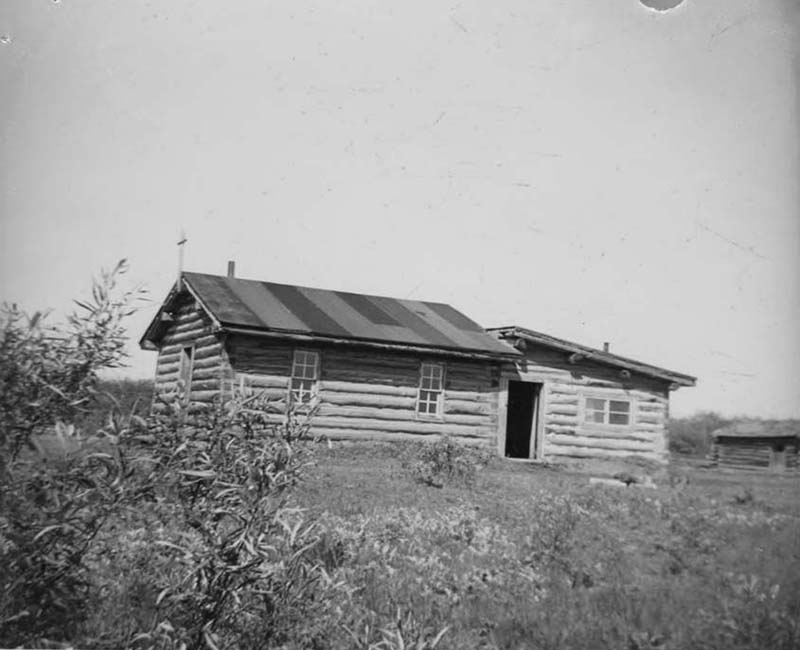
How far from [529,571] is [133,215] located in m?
3.60

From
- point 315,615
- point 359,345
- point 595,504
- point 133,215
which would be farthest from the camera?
point 359,345

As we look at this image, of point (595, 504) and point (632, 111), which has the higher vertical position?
point (632, 111)

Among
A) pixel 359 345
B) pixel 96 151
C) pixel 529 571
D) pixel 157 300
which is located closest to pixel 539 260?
pixel 359 345

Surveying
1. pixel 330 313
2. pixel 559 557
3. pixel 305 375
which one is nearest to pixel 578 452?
pixel 559 557

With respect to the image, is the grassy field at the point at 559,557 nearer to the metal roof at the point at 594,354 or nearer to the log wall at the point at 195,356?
the metal roof at the point at 594,354

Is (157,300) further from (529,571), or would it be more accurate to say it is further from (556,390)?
(556,390)

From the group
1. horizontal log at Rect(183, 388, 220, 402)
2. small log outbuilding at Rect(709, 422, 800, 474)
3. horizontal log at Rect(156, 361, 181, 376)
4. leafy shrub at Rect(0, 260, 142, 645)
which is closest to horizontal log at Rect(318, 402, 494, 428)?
horizontal log at Rect(156, 361, 181, 376)

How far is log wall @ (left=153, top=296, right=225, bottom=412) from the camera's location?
13.4ft

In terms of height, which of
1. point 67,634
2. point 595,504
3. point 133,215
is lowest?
point 67,634

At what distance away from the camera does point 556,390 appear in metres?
7.36

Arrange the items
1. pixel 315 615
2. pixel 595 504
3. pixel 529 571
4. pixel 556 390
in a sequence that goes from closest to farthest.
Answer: pixel 315 615 → pixel 529 571 → pixel 595 504 → pixel 556 390

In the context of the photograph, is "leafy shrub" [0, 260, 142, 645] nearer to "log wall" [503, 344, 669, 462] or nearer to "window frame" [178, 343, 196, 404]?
"window frame" [178, 343, 196, 404]

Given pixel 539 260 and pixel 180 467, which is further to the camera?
pixel 539 260

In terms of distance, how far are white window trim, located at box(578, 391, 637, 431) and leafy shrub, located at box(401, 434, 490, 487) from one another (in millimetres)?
1619
